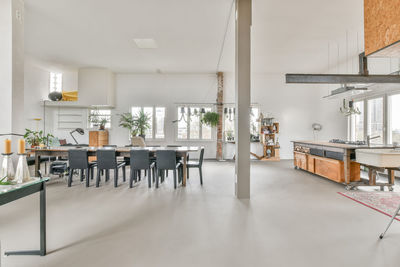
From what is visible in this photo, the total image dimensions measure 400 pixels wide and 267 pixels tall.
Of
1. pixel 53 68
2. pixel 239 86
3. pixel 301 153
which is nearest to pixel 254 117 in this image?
pixel 301 153

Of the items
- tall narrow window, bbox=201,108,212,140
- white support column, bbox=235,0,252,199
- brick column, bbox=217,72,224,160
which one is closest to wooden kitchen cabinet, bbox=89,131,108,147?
tall narrow window, bbox=201,108,212,140

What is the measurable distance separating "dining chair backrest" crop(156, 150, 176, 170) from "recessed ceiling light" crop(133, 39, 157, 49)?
10.9 ft

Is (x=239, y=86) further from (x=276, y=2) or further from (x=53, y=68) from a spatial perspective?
(x=53, y=68)

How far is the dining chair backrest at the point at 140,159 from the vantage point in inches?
170

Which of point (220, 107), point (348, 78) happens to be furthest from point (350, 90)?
point (220, 107)

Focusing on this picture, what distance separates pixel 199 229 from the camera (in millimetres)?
2533

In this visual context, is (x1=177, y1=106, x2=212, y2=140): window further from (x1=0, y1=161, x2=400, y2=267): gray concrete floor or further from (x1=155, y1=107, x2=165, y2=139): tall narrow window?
(x1=0, y1=161, x2=400, y2=267): gray concrete floor

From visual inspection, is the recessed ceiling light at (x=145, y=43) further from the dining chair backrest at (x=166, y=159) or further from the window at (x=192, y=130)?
the dining chair backrest at (x=166, y=159)

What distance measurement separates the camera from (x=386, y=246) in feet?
7.20

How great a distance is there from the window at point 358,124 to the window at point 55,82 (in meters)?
11.3

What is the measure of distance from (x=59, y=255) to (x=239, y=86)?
136 inches

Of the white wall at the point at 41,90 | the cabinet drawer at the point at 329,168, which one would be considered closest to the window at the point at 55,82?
the white wall at the point at 41,90

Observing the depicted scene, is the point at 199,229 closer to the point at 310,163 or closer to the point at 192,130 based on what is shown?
the point at 310,163

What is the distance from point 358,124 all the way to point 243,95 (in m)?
6.04
